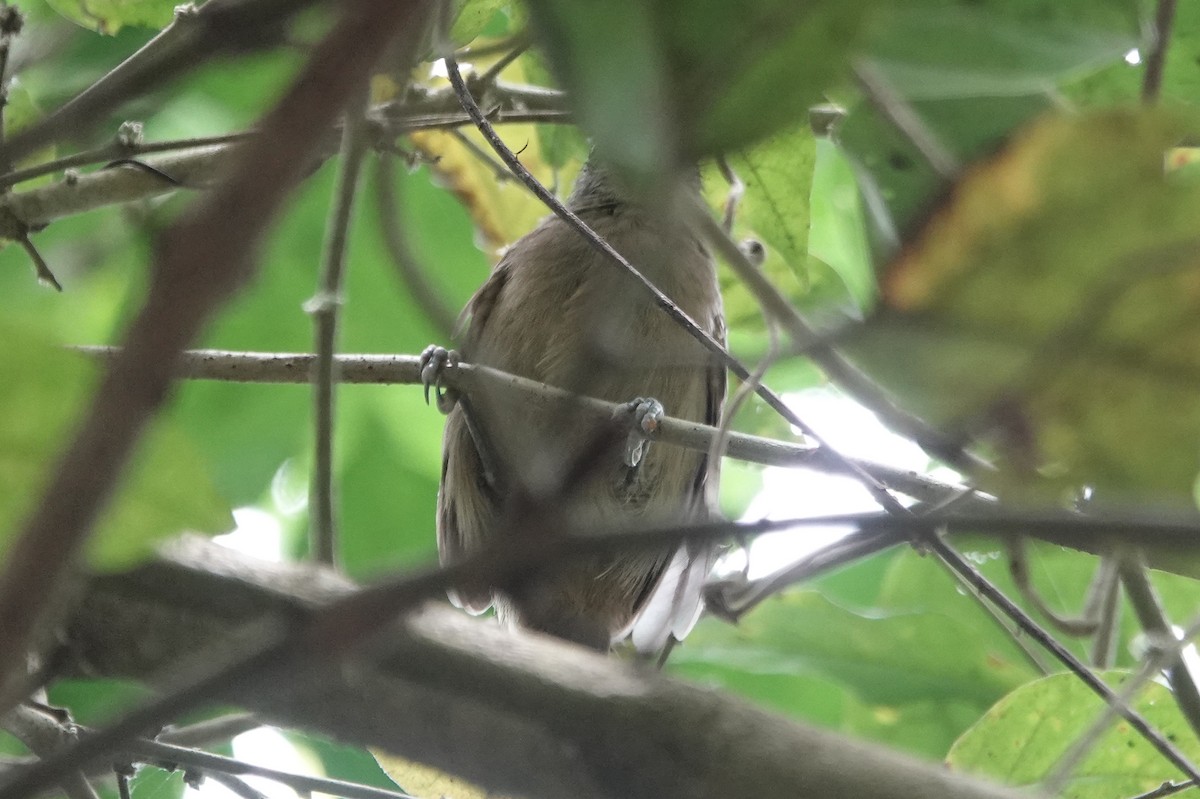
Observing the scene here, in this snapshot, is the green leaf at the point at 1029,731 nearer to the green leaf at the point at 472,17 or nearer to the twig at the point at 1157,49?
the twig at the point at 1157,49

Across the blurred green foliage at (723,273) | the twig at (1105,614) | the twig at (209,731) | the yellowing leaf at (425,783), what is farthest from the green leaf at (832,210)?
the twig at (209,731)

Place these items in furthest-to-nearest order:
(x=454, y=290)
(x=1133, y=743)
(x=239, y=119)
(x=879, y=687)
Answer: (x=454, y=290)
(x=239, y=119)
(x=879, y=687)
(x=1133, y=743)

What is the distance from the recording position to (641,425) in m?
1.54

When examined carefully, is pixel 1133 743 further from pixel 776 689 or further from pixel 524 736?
pixel 524 736

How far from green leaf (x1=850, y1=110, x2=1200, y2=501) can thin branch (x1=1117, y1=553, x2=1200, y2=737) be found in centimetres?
90

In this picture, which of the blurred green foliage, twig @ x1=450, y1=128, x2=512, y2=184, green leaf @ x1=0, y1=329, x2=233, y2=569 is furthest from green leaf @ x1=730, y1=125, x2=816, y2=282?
twig @ x1=450, y1=128, x2=512, y2=184

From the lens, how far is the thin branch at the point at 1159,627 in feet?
4.57

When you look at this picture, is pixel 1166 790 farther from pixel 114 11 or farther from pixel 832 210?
pixel 114 11

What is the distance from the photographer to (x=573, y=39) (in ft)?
1.48

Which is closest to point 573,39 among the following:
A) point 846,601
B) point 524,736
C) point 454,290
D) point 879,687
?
point 524,736

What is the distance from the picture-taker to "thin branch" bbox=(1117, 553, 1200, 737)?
4.57ft

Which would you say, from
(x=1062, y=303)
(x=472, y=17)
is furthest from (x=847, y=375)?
(x=472, y=17)

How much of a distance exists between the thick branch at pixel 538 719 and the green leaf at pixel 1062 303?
0.30m

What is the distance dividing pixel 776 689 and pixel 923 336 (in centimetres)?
186
